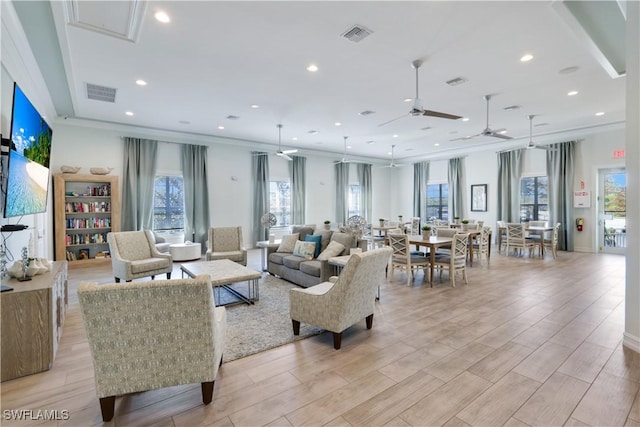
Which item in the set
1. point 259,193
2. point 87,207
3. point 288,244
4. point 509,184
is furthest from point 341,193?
point 87,207

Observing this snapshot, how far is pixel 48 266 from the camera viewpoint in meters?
3.22

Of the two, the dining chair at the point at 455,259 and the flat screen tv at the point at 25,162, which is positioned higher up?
the flat screen tv at the point at 25,162

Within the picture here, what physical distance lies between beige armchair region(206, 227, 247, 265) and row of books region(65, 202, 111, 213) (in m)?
3.16

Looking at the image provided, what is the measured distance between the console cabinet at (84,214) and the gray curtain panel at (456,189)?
10.3 m

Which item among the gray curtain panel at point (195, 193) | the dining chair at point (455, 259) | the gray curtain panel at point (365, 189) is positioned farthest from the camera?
the gray curtain panel at point (365, 189)

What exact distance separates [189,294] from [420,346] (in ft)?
7.23

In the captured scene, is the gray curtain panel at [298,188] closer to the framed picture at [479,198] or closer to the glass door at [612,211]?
the framed picture at [479,198]

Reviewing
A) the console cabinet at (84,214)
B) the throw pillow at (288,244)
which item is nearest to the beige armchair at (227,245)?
the throw pillow at (288,244)

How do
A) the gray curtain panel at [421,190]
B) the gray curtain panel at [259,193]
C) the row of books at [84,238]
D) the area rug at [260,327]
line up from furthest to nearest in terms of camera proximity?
the gray curtain panel at [421,190]
the gray curtain panel at [259,193]
the row of books at [84,238]
the area rug at [260,327]

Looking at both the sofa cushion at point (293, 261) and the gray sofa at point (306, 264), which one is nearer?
the gray sofa at point (306, 264)

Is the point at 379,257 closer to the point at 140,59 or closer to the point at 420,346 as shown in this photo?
the point at 420,346

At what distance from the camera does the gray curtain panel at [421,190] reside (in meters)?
12.4

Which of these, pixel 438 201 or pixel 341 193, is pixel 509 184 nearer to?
pixel 438 201

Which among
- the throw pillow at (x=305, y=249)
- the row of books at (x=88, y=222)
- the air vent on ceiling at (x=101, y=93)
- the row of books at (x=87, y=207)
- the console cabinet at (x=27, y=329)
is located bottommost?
the console cabinet at (x=27, y=329)
